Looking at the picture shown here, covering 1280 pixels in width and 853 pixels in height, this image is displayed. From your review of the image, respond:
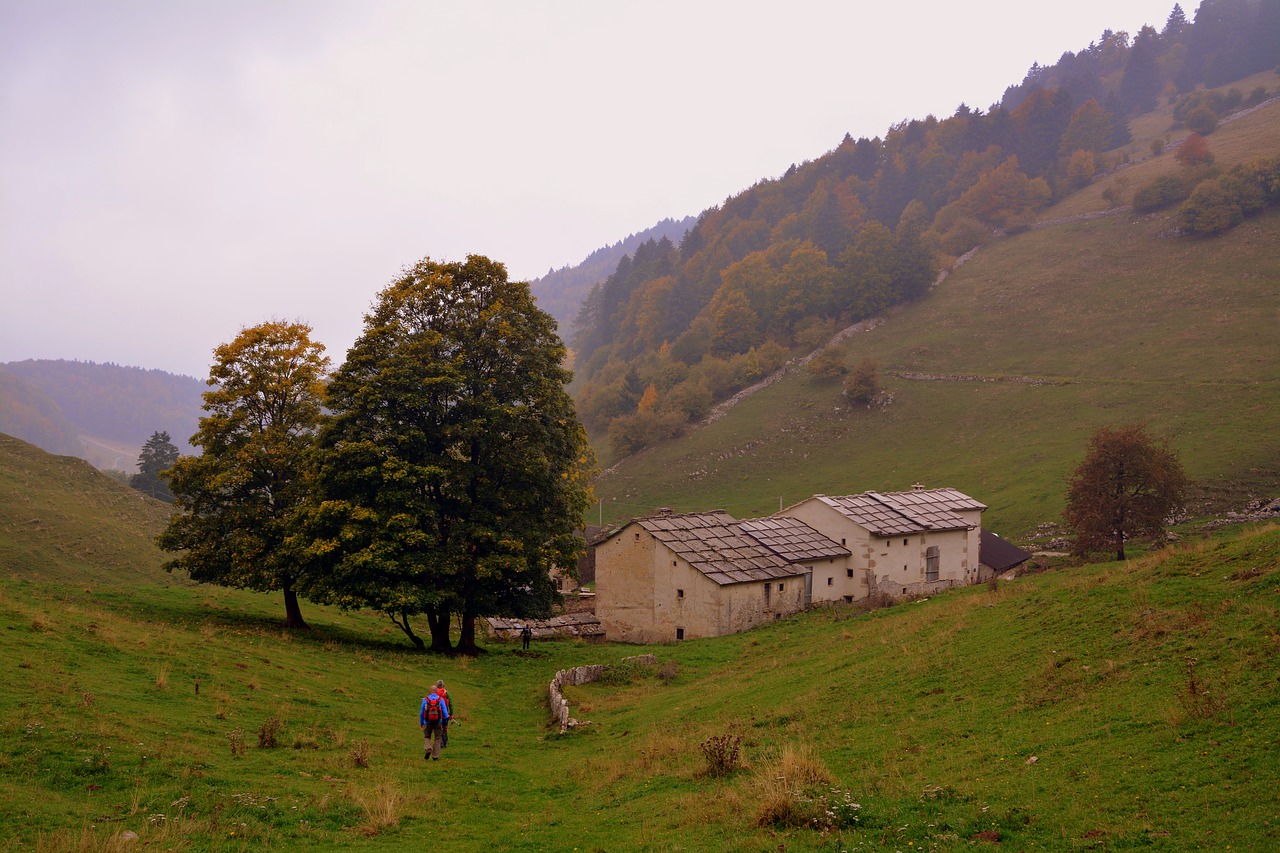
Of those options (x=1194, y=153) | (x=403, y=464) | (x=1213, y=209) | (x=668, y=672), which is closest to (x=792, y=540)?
(x=668, y=672)

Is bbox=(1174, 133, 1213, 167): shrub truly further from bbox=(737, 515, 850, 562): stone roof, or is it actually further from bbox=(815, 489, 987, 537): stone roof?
bbox=(737, 515, 850, 562): stone roof

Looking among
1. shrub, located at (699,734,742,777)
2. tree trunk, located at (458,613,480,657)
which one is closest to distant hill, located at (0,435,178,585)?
tree trunk, located at (458,613,480,657)

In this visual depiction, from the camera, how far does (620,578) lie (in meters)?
45.2

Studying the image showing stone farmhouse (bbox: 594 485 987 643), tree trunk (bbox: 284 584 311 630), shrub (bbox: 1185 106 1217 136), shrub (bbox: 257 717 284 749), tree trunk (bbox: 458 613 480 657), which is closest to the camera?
shrub (bbox: 257 717 284 749)

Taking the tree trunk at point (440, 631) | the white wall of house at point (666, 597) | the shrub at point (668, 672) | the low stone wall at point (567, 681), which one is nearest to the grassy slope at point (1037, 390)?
the white wall of house at point (666, 597)

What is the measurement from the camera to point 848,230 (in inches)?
6240

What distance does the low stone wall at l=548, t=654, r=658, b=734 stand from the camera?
22.3 meters

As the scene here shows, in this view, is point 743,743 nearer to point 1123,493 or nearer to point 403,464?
point 403,464

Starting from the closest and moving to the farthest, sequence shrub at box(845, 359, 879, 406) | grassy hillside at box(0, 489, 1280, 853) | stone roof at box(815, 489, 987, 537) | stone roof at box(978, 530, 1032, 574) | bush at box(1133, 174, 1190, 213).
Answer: grassy hillside at box(0, 489, 1280, 853), stone roof at box(815, 489, 987, 537), stone roof at box(978, 530, 1032, 574), shrub at box(845, 359, 879, 406), bush at box(1133, 174, 1190, 213)

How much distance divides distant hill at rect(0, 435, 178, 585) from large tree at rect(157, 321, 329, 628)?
48.7 ft

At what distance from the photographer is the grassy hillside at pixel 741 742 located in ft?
34.7

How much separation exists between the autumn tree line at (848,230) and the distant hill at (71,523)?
62.0 m

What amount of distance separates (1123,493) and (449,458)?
37.0 metres

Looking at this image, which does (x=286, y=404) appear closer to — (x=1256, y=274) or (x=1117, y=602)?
(x=1117, y=602)
